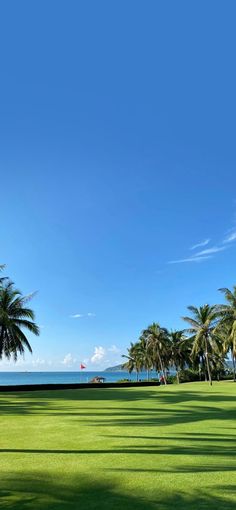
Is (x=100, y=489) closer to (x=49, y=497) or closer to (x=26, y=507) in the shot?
(x=49, y=497)

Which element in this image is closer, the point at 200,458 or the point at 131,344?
the point at 200,458

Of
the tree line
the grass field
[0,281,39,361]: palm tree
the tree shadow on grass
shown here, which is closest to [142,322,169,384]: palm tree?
the tree line

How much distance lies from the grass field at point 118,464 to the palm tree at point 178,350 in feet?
196

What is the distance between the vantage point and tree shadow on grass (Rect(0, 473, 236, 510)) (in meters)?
6.21

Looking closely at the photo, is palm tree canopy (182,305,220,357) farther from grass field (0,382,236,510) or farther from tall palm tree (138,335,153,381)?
grass field (0,382,236,510)

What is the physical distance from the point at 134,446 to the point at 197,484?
3.79 meters

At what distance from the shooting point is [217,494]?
6715mm

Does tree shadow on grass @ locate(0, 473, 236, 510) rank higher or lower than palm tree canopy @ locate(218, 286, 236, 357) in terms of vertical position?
lower

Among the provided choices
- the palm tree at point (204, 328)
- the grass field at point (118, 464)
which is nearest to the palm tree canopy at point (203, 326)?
the palm tree at point (204, 328)

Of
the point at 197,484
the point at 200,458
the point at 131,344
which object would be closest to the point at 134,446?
the point at 200,458

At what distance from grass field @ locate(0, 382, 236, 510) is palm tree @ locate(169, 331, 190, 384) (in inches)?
2348

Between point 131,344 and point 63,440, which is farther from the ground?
point 131,344

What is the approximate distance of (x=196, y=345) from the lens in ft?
183

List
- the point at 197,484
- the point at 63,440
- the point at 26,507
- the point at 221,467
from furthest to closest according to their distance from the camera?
1. the point at 63,440
2. the point at 221,467
3. the point at 197,484
4. the point at 26,507
